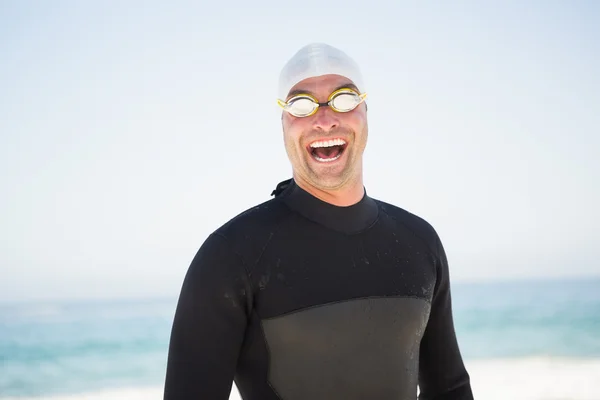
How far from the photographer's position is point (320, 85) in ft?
8.79

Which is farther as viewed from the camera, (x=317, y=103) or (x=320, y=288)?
(x=317, y=103)

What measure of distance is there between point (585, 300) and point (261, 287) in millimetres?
35781

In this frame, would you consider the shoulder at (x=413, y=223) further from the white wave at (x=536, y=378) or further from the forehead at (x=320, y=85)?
the white wave at (x=536, y=378)

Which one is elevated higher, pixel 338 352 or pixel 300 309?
pixel 300 309

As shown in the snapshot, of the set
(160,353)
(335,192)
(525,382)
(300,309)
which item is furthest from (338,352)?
(160,353)

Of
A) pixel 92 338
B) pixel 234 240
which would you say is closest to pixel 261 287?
pixel 234 240

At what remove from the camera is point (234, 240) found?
7.87 feet

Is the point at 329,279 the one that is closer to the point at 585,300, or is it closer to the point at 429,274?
the point at 429,274

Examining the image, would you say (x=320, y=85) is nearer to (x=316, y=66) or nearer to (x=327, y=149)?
(x=316, y=66)

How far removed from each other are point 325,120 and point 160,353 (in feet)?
65.1

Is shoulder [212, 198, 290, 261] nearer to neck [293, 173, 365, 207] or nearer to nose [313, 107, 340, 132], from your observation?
neck [293, 173, 365, 207]

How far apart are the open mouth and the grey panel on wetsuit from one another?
1.74 feet

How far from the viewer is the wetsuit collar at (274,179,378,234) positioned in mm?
2650

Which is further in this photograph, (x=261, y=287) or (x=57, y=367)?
(x=57, y=367)
